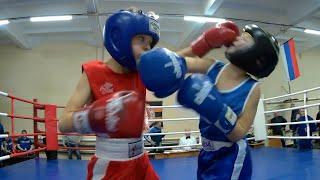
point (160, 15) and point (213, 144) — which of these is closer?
point (213, 144)

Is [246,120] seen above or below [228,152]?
above

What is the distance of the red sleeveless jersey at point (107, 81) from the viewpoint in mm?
1163

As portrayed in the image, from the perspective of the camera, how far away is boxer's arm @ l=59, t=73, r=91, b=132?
3.51ft

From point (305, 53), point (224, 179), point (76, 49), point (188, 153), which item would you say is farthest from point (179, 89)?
point (305, 53)

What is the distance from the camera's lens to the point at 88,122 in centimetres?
97

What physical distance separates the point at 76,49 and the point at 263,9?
207 inches

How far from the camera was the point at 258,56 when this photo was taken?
122 centimetres

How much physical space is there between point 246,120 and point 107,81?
0.52 m

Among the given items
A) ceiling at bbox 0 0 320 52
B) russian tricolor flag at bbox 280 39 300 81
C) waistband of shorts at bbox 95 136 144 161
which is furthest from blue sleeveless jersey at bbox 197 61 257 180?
ceiling at bbox 0 0 320 52

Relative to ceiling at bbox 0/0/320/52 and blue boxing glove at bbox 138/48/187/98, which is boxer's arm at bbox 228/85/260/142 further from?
ceiling at bbox 0/0/320/52

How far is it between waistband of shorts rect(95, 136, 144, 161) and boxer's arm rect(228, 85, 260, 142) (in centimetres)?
34

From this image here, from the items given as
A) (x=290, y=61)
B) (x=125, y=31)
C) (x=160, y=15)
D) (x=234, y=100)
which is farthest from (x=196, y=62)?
(x=160, y=15)

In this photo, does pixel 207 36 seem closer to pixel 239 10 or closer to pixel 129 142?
pixel 129 142

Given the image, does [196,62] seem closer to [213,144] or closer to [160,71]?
[213,144]
